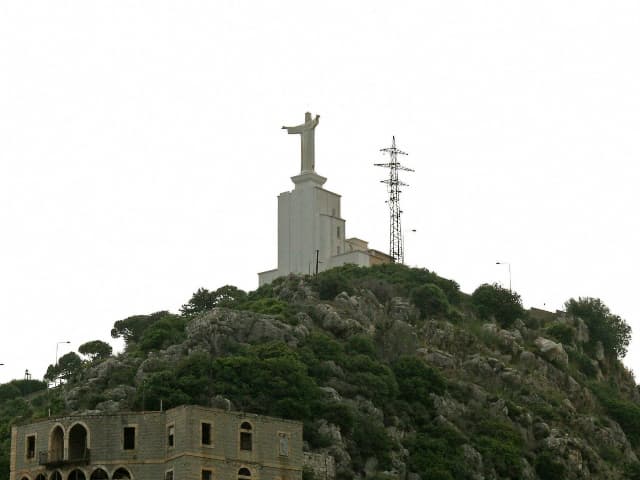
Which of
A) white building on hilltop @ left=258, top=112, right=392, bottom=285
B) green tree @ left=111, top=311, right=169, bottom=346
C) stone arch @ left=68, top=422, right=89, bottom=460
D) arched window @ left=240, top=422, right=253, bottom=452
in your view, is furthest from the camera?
green tree @ left=111, top=311, right=169, bottom=346

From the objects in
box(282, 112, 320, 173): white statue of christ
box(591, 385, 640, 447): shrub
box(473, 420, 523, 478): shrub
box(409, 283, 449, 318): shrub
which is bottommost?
box(473, 420, 523, 478): shrub

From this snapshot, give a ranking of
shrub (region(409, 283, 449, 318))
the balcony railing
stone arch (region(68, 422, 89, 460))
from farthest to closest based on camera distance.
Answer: shrub (region(409, 283, 449, 318)) → stone arch (region(68, 422, 89, 460)) → the balcony railing

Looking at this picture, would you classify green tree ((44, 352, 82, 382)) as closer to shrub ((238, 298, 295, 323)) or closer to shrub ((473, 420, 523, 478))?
shrub ((238, 298, 295, 323))

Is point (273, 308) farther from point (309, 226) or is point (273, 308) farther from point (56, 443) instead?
point (56, 443)

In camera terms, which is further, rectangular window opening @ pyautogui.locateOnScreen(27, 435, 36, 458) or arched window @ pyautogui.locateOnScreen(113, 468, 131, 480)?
rectangular window opening @ pyautogui.locateOnScreen(27, 435, 36, 458)

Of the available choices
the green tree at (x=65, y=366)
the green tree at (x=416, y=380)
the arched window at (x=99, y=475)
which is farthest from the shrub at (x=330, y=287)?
the arched window at (x=99, y=475)

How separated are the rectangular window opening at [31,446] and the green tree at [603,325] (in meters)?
60.1

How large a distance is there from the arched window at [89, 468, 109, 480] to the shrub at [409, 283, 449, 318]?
42.1 m

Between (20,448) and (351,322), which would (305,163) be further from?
(20,448)

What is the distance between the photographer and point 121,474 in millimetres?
78250

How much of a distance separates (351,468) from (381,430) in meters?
4.82

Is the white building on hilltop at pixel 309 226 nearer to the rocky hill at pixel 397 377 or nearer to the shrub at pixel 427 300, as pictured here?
the rocky hill at pixel 397 377

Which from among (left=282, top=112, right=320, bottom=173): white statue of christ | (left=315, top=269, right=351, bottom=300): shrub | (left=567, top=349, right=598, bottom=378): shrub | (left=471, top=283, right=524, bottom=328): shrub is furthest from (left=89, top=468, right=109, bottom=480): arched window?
(left=567, top=349, right=598, bottom=378): shrub

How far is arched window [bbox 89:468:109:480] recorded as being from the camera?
256 feet
